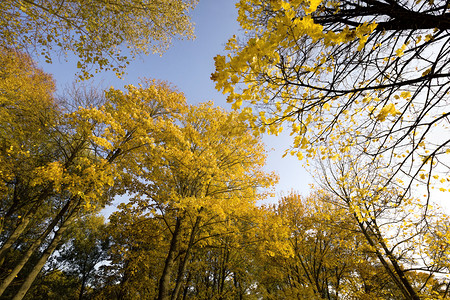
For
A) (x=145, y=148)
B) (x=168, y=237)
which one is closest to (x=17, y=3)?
(x=145, y=148)

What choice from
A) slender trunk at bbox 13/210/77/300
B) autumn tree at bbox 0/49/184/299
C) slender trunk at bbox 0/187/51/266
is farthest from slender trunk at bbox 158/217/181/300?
slender trunk at bbox 0/187/51/266

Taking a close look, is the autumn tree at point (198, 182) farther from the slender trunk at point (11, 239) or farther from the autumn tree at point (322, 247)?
the slender trunk at point (11, 239)

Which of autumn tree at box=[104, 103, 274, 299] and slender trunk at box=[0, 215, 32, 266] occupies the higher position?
autumn tree at box=[104, 103, 274, 299]

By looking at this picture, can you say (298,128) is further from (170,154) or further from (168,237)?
(168,237)

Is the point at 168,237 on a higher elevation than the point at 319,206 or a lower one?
lower

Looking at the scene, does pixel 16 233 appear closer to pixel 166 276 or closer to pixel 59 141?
pixel 59 141

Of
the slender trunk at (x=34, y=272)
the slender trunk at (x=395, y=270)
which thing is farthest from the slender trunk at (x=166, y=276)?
the slender trunk at (x=395, y=270)

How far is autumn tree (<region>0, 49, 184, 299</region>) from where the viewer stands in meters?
5.25

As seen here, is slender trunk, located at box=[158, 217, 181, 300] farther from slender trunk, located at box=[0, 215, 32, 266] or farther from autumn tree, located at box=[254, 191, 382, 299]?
slender trunk, located at box=[0, 215, 32, 266]

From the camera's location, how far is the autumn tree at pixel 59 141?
17.2ft

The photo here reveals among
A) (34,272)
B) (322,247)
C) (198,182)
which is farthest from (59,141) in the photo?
(322,247)

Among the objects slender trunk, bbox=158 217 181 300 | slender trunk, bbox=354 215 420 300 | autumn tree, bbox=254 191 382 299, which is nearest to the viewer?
slender trunk, bbox=354 215 420 300

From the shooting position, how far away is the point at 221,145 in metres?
6.70

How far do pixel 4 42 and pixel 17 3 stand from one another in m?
1.35
